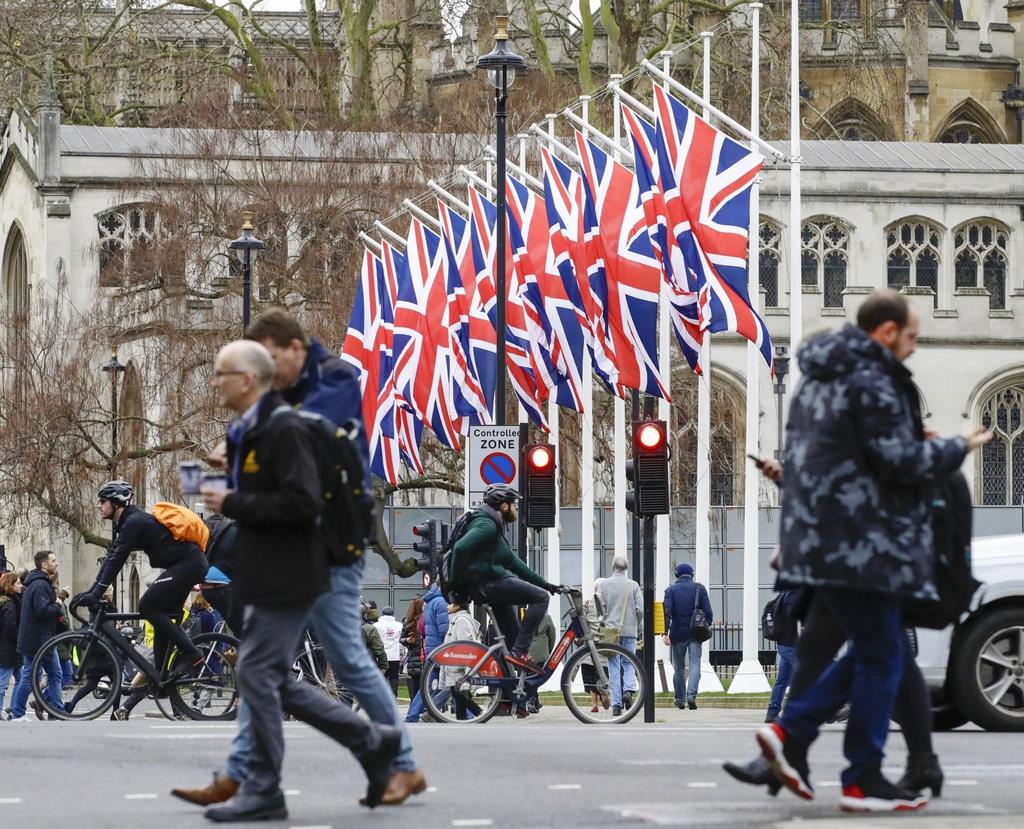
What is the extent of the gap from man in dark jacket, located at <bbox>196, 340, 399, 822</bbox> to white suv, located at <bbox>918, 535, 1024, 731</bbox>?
554cm

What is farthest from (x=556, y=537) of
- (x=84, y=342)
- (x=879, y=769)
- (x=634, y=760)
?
(x=879, y=769)

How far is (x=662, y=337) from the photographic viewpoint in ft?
99.8

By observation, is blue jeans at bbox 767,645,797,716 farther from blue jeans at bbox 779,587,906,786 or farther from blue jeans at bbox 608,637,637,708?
blue jeans at bbox 779,587,906,786

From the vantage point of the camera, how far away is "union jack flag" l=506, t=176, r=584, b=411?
95.2 feet

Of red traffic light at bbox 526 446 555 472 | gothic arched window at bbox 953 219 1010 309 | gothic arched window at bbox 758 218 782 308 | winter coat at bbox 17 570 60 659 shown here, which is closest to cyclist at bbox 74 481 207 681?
winter coat at bbox 17 570 60 659

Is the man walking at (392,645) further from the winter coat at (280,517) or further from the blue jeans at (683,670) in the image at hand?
the winter coat at (280,517)

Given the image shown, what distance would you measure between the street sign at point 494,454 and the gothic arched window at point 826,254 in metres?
28.9

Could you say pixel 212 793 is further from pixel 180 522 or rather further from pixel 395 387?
pixel 395 387

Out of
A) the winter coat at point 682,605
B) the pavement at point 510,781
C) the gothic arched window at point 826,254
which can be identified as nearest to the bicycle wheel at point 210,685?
the pavement at point 510,781

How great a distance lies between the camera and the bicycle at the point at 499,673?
17.3 metres

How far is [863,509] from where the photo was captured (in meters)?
8.19

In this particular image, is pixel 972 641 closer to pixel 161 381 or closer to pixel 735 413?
pixel 161 381

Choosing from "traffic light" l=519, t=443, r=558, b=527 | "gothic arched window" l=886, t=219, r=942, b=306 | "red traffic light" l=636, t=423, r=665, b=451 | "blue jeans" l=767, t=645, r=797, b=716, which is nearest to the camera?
"blue jeans" l=767, t=645, r=797, b=716

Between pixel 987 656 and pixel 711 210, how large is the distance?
12.1 meters
